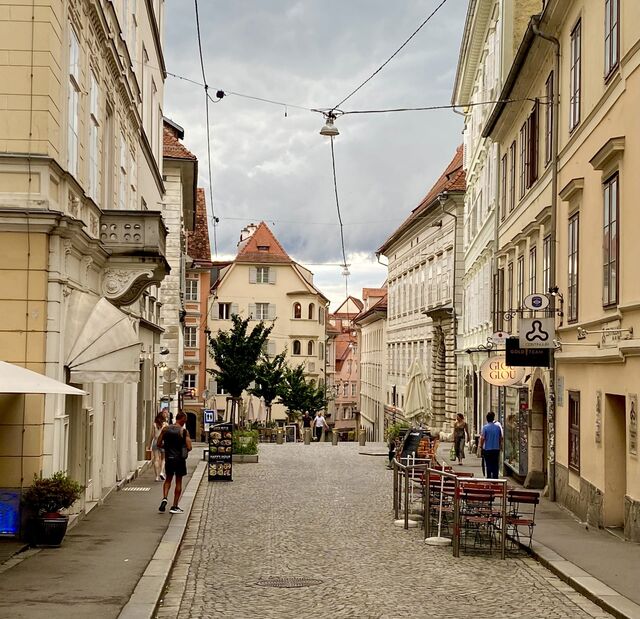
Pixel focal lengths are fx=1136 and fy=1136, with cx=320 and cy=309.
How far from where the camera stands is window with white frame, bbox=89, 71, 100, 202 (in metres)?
17.9

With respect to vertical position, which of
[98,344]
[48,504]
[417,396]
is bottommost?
[48,504]

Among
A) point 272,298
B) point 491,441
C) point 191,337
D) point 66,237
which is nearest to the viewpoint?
point 66,237

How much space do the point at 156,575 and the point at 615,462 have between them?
7.84m

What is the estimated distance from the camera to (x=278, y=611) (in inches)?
428

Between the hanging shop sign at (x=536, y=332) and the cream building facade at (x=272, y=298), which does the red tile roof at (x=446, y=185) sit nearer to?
the cream building facade at (x=272, y=298)

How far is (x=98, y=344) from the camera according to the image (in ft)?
52.6

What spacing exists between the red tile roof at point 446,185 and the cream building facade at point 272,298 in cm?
2035

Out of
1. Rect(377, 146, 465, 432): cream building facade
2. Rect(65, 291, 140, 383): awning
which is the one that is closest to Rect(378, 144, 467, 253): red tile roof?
Rect(377, 146, 465, 432): cream building facade

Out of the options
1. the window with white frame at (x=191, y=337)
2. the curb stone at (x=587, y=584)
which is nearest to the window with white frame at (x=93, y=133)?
the curb stone at (x=587, y=584)

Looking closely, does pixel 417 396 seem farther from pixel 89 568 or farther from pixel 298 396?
pixel 298 396

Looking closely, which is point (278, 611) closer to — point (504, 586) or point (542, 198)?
point (504, 586)

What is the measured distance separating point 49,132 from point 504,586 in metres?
7.77

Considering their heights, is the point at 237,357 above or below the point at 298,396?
above

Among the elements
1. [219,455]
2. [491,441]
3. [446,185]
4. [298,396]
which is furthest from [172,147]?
[298,396]
